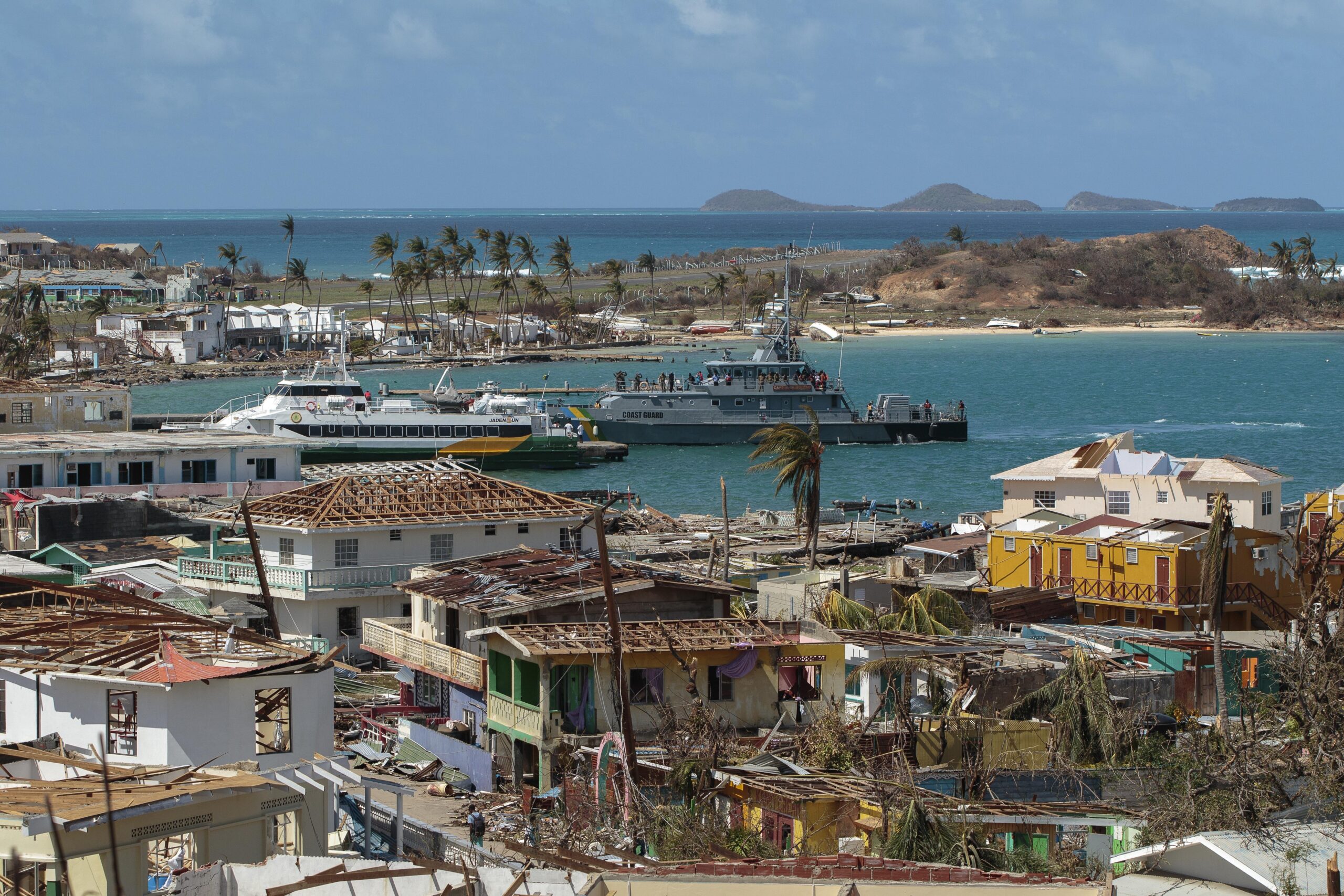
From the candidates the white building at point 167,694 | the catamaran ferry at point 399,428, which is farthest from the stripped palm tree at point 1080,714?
the catamaran ferry at point 399,428

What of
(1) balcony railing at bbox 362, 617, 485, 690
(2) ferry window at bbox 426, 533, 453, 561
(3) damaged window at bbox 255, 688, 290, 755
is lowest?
(1) balcony railing at bbox 362, 617, 485, 690

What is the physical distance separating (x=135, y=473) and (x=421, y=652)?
25.8 meters

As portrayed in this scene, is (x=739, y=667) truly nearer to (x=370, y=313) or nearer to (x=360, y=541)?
(x=360, y=541)

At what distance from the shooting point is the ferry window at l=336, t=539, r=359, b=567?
34.2 m

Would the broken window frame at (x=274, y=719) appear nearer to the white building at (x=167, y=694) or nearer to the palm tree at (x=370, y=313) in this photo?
the white building at (x=167, y=694)

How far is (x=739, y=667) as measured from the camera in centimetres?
2450

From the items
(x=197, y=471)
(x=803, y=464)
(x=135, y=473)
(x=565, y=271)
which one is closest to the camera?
(x=803, y=464)

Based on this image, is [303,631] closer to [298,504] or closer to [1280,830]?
[298,504]

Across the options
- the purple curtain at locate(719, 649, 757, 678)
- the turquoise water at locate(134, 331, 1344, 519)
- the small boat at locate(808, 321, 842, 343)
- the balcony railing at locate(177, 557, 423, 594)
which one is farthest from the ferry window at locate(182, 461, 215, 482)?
the small boat at locate(808, 321, 842, 343)

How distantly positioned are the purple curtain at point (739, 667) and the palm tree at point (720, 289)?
15365 cm

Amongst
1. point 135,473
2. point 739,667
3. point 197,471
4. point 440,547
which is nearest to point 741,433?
point 197,471

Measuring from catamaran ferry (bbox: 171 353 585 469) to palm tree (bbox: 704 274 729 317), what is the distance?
92.9 meters

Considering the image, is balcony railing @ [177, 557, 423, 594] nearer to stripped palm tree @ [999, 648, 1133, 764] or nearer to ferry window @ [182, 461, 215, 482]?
stripped palm tree @ [999, 648, 1133, 764]

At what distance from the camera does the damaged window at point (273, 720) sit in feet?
66.3
